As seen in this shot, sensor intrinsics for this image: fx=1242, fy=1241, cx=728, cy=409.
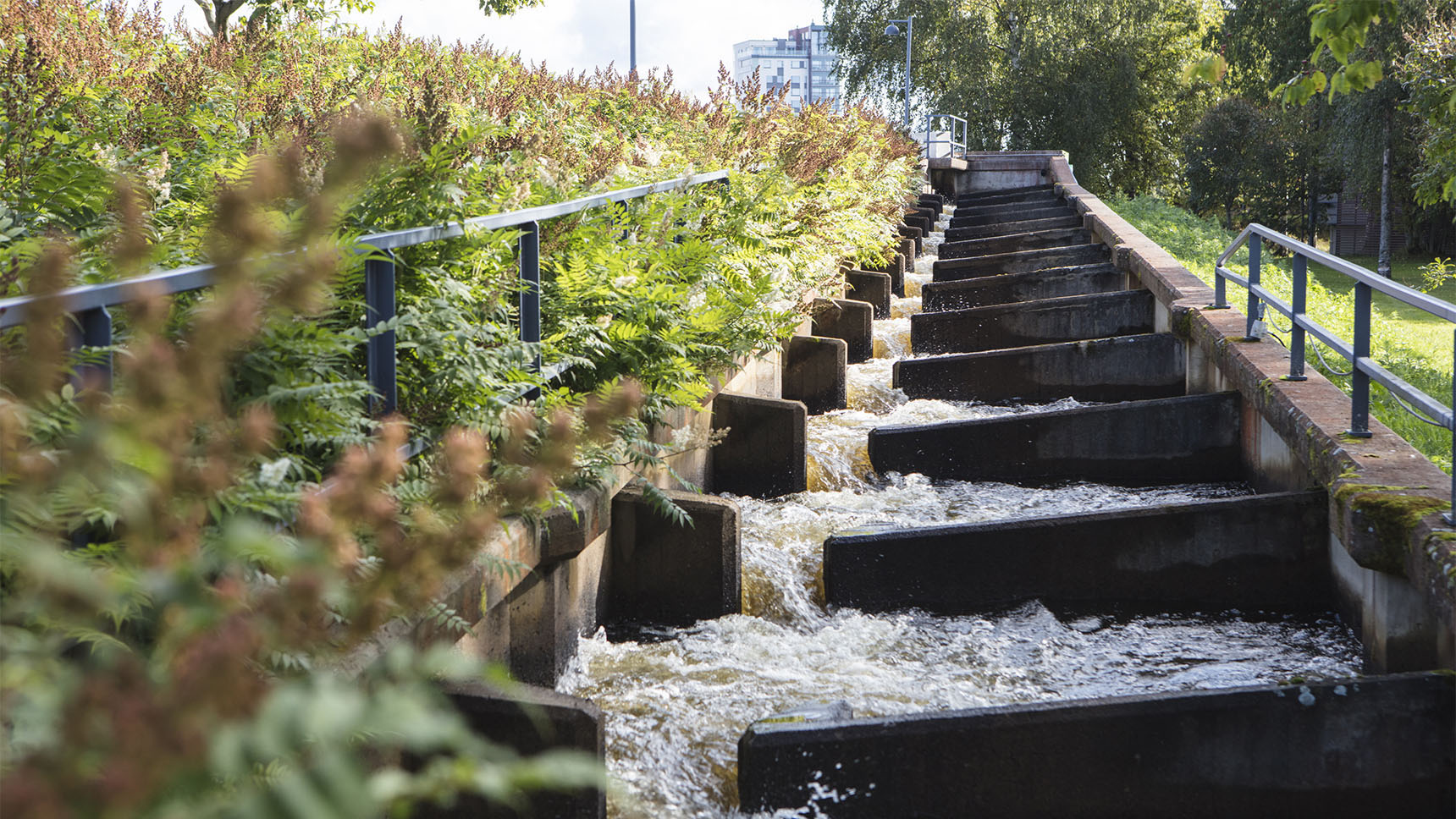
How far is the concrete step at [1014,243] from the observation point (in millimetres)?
17469

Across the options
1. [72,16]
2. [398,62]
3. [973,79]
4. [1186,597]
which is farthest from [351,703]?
[973,79]

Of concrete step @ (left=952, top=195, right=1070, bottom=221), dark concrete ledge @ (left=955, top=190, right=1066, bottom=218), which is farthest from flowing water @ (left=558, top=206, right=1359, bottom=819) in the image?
dark concrete ledge @ (left=955, top=190, right=1066, bottom=218)

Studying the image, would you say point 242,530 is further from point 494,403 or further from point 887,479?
point 887,479

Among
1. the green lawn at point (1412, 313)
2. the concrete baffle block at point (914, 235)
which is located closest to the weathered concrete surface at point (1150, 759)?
the green lawn at point (1412, 313)

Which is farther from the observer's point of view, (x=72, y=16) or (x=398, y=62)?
(x=398, y=62)

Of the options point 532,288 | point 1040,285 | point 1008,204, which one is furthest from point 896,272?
point 1008,204

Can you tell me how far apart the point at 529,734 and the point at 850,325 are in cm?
791

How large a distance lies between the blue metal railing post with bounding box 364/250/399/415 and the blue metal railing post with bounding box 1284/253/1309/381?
173 inches

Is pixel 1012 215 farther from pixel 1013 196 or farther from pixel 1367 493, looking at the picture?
pixel 1367 493

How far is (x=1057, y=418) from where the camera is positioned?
7359 mm

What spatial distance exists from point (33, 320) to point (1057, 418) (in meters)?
6.84

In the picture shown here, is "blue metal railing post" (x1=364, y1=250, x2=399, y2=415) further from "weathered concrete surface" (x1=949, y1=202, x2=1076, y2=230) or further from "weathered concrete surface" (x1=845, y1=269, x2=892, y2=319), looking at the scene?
"weathered concrete surface" (x1=949, y1=202, x2=1076, y2=230)

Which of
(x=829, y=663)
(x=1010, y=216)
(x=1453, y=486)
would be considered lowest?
(x=829, y=663)

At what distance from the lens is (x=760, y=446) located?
6.83 metres
